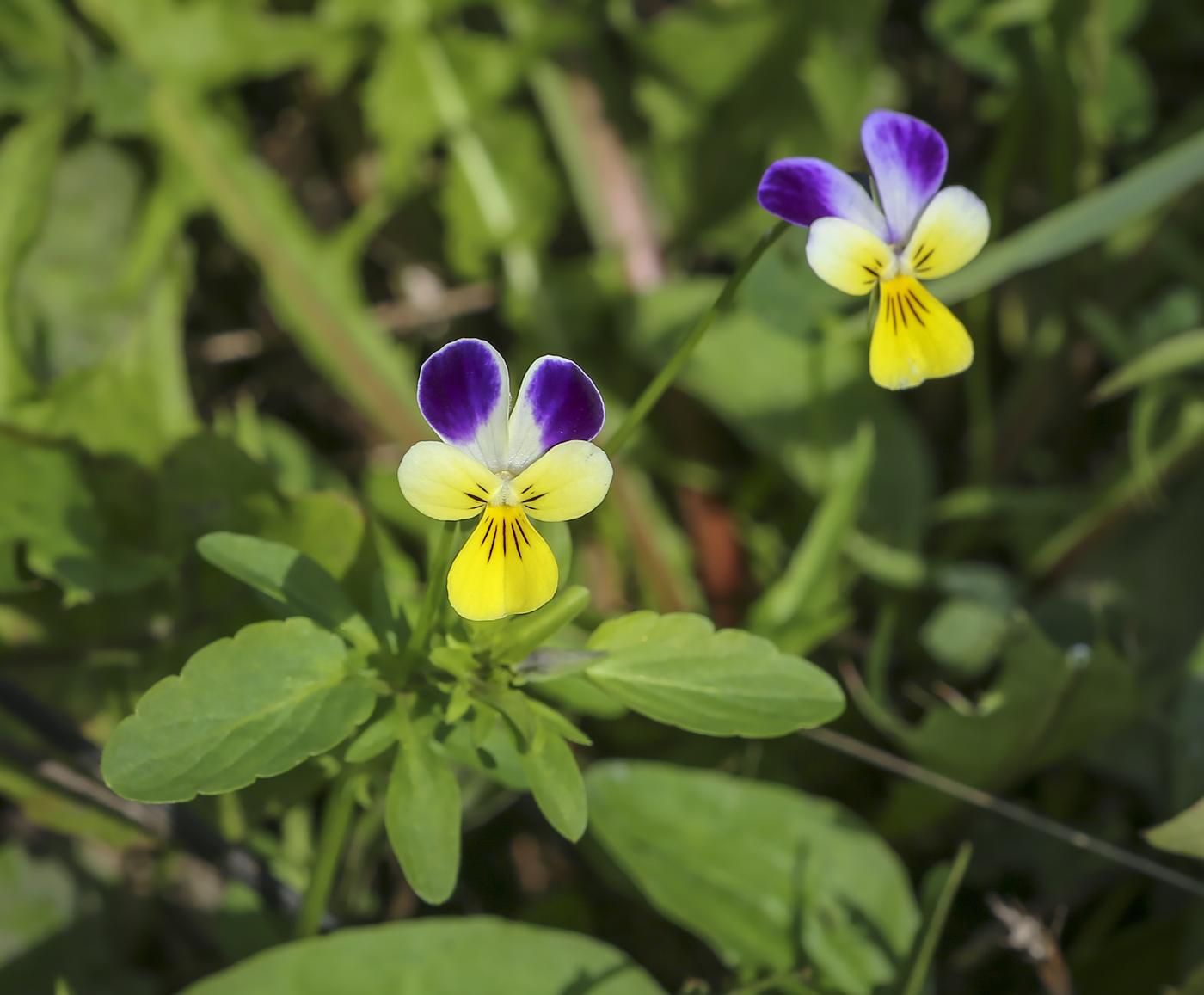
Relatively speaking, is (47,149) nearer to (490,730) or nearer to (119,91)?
(119,91)

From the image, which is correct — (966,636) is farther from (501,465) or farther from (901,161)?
(501,465)

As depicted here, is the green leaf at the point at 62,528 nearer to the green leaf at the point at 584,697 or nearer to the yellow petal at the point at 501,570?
the green leaf at the point at 584,697

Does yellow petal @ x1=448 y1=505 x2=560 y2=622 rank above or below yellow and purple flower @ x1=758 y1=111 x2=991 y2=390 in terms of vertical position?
below

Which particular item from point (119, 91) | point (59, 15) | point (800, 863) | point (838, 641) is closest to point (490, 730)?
point (800, 863)

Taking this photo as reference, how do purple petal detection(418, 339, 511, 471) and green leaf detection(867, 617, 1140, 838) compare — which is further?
green leaf detection(867, 617, 1140, 838)

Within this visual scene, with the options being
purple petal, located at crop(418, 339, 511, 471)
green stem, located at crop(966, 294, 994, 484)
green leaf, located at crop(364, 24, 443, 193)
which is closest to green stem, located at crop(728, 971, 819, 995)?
purple petal, located at crop(418, 339, 511, 471)

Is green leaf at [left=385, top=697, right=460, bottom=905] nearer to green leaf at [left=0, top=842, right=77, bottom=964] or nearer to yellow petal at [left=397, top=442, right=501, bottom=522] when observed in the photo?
yellow petal at [left=397, top=442, right=501, bottom=522]
